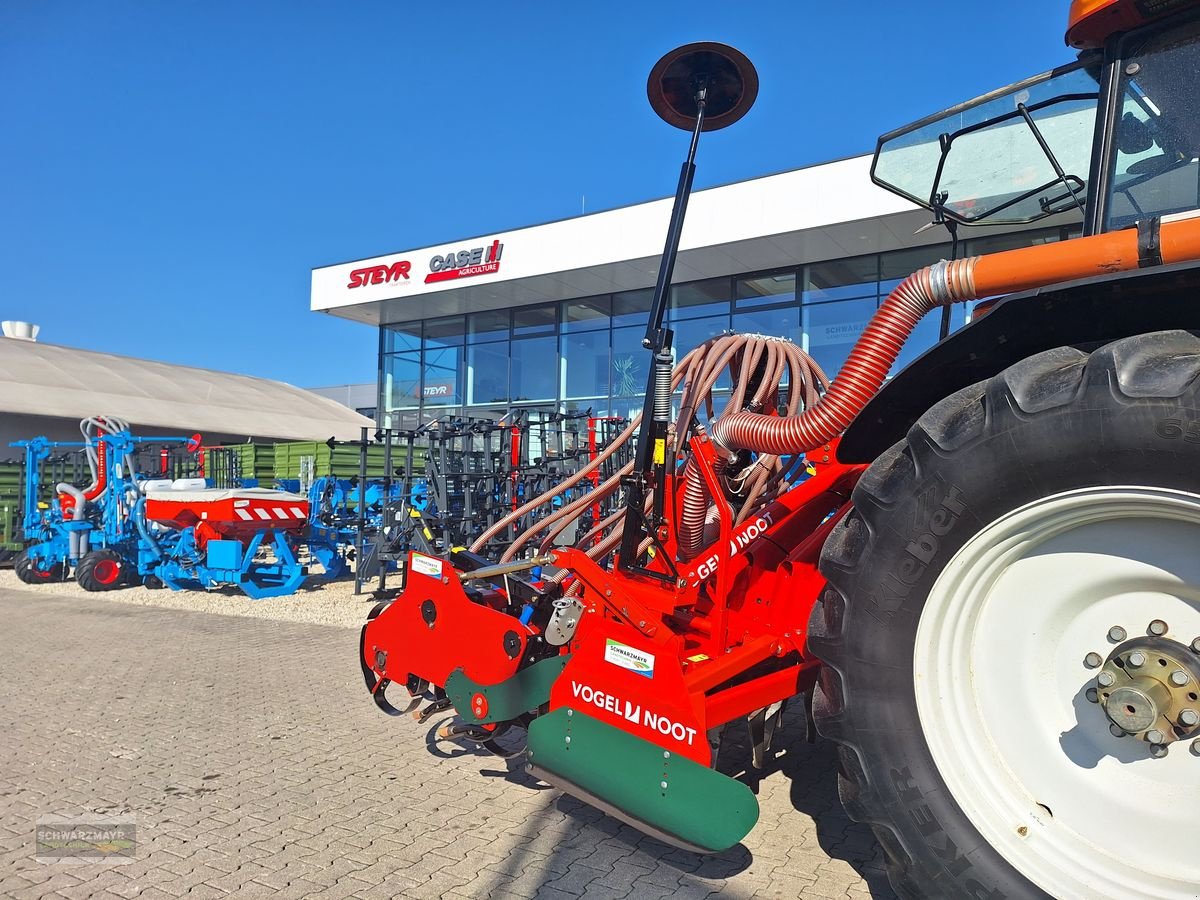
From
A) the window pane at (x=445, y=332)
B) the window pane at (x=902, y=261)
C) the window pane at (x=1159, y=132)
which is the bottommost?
the window pane at (x=1159, y=132)

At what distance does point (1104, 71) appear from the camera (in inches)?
95.3

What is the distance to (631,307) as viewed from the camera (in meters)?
15.5

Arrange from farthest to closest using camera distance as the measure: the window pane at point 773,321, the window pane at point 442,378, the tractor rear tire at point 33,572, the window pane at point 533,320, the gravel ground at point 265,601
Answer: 1. the window pane at point 442,378
2. the window pane at point 533,320
3. the window pane at point 773,321
4. the tractor rear tire at point 33,572
5. the gravel ground at point 265,601

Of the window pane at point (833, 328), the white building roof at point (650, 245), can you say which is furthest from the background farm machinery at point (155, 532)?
the window pane at point (833, 328)

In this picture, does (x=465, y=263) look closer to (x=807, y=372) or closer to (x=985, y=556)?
(x=807, y=372)

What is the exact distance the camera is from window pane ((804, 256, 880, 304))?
1307 centimetres

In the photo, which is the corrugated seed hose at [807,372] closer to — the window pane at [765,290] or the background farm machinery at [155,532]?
the background farm machinery at [155,532]

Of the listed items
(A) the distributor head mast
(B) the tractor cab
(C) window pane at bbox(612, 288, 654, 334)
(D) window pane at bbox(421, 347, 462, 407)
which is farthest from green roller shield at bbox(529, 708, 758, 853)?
(D) window pane at bbox(421, 347, 462, 407)

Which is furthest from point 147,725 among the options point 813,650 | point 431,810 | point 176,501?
point 176,501

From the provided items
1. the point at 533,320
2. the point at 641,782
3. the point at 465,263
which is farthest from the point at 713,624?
the point at 533,320

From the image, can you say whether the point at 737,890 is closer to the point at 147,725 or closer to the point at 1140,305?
the point at 1140,305

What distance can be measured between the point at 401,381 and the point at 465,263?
3.84 metres

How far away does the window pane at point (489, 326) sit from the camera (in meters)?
16.9

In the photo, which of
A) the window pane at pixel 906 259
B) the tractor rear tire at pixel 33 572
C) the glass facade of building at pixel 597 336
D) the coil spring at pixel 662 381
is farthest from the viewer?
the glass facade of building at pixel 597 336
